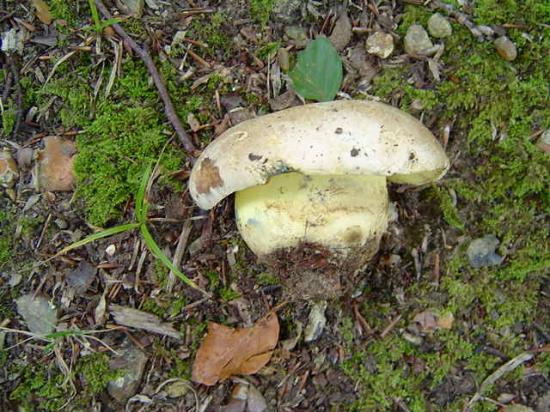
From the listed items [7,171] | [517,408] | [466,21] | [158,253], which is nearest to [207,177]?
[158,253]

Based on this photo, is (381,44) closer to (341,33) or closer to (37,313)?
(341,33)

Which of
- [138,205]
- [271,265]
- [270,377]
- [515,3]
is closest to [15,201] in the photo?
[138,205]

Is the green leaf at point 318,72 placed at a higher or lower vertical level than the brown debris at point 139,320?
higher

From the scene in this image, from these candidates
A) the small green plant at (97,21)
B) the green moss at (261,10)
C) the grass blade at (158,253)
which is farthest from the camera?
the green moss at (261,10)

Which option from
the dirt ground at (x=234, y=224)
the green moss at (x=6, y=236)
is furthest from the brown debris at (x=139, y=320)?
the green moss at (x=6, y=236)

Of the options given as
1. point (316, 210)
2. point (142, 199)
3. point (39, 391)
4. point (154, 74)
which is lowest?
point (39, 391)

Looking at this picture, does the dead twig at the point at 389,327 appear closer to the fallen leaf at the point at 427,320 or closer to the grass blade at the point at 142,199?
the fallen leaf at the point at 427,320
